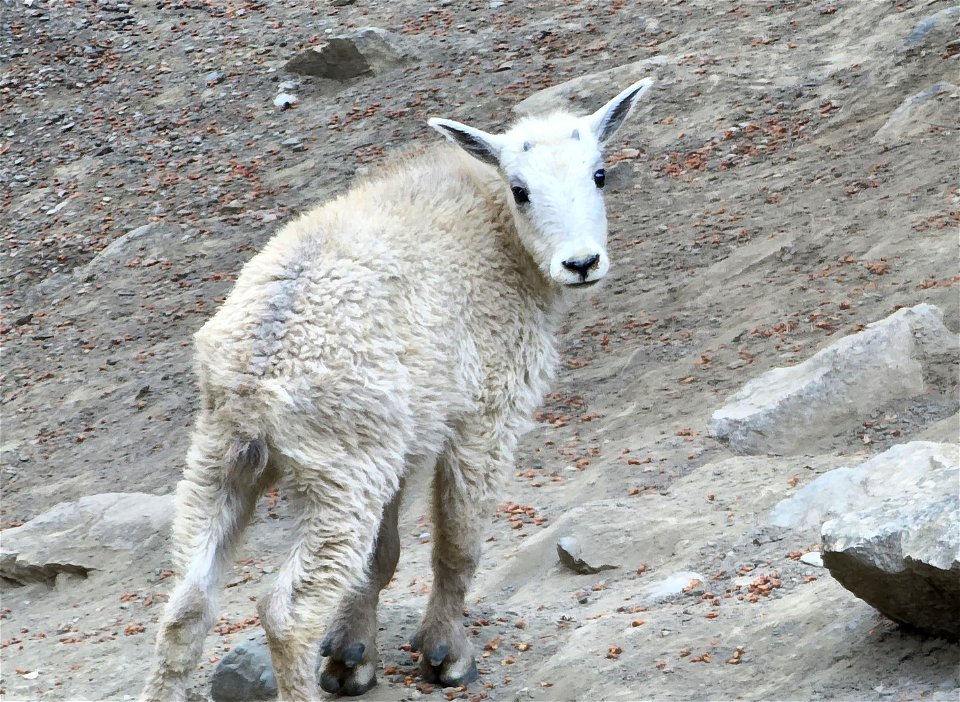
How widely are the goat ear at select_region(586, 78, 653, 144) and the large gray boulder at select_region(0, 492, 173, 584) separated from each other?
4.41 m

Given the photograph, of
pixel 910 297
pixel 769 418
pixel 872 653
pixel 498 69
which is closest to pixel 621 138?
pixel 498 69

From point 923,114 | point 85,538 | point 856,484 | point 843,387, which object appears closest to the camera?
point 856,484

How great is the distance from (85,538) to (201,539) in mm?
4127

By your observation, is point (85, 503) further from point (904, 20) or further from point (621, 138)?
point (904, 20)

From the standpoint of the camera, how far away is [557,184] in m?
6.29

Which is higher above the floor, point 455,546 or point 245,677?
point 455,546

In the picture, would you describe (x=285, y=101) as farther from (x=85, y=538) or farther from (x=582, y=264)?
(x=582, y=264)

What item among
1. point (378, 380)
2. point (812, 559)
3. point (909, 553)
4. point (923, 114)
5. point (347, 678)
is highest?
point (378, 380)

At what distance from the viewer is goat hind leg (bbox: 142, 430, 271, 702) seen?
491 centimetres

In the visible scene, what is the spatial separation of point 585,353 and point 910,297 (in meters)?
2.76

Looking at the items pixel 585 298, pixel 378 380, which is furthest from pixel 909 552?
pixel 585 298

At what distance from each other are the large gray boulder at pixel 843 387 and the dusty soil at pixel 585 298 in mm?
125

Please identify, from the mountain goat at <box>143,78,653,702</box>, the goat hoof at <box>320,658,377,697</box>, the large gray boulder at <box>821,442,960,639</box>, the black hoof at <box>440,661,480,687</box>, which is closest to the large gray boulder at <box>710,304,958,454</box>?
the mountain goat at <box>143,78,653,702</box>

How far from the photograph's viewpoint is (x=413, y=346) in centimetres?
541
